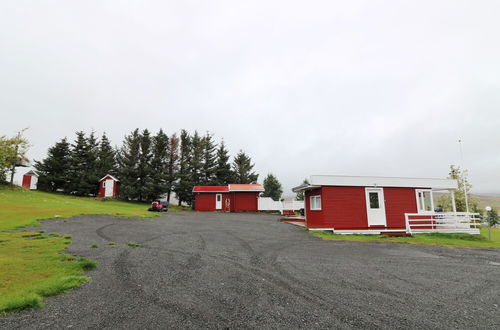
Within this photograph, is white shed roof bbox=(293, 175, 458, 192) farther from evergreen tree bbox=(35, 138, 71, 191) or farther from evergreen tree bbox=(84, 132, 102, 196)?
evergreen tree bbox=(35, 138, 71, 191)

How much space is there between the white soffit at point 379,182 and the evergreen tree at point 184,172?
27467 millimetres

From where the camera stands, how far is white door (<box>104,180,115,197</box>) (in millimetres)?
37031

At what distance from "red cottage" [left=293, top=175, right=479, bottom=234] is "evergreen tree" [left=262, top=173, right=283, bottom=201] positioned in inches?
1185

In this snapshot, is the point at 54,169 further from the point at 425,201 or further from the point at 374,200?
the point at 425,201

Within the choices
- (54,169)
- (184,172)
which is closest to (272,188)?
(184,172)

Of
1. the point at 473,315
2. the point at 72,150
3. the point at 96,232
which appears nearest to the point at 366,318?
the point at 473,315

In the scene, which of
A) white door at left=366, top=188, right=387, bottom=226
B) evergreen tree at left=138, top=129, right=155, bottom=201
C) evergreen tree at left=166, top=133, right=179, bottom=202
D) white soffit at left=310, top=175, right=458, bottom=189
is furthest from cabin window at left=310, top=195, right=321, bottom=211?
evergreen tree at left=166, top=133, right=179, bottom=202

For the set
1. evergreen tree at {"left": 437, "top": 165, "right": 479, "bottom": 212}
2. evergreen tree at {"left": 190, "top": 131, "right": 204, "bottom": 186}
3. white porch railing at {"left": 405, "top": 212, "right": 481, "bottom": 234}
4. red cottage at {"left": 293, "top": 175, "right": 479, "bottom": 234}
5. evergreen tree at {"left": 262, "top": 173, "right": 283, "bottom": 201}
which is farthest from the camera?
evergreen tree at {"left": 262, "top": 173, "right": 283, "bottom": 201}

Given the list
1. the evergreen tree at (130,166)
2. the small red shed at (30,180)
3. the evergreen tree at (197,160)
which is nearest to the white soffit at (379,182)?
the evergreen tree at (197,160)

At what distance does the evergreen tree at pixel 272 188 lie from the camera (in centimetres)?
4753

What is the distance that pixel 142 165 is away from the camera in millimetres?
38344

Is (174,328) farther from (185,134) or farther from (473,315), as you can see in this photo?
(185,134)

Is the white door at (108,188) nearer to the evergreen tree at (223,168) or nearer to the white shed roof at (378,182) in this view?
the evergreen tree at (223,168)

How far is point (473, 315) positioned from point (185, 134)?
142ft
